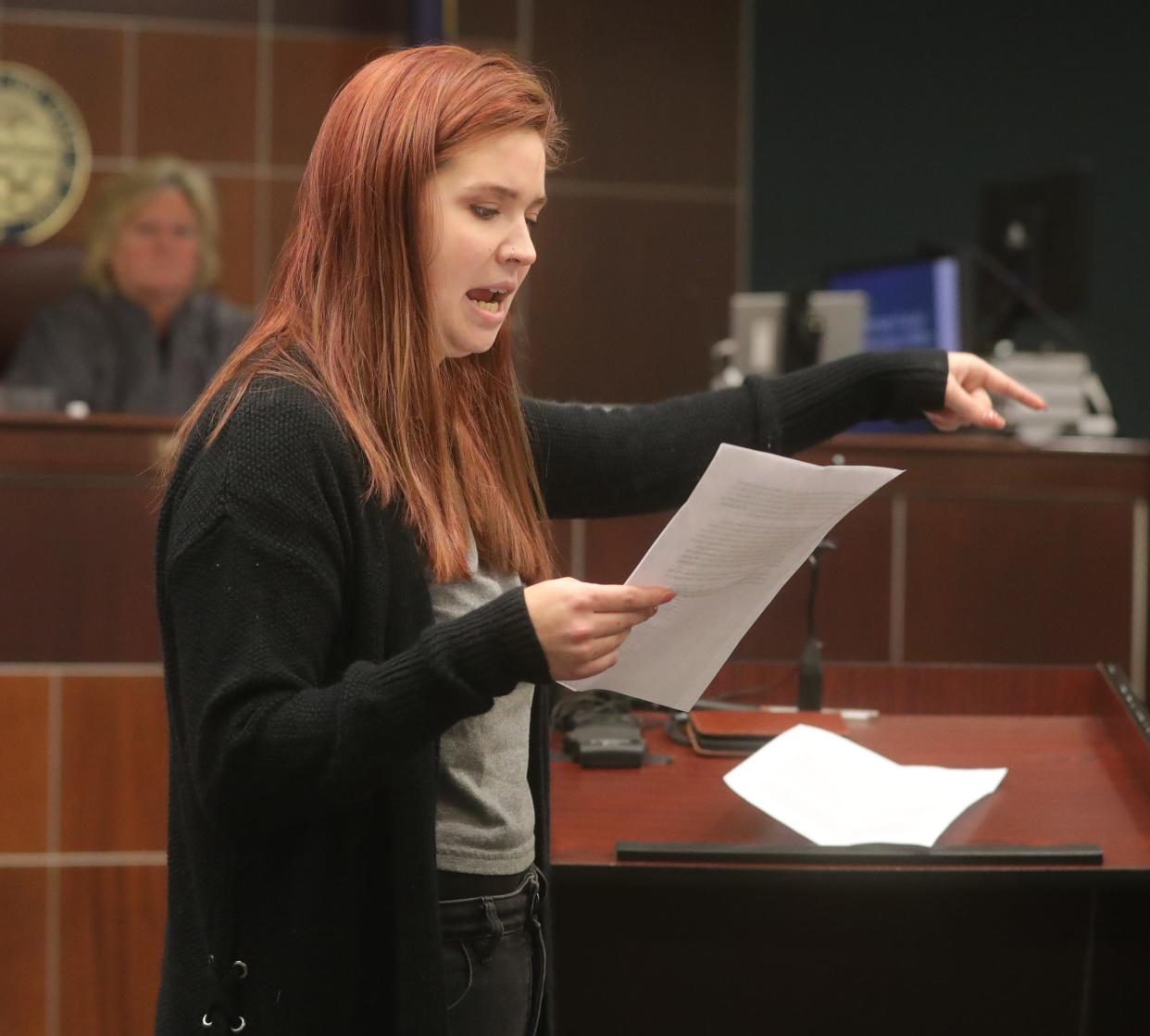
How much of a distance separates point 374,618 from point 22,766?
1941 millimetres

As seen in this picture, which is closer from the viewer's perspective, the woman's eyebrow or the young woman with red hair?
the young woman with red hair

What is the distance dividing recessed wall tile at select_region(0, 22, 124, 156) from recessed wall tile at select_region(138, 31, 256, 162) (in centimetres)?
9

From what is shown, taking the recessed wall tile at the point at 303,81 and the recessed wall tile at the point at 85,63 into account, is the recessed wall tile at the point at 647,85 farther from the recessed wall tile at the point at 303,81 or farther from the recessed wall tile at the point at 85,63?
the recessed wall tile at the point at 85,63

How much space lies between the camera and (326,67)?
550cm

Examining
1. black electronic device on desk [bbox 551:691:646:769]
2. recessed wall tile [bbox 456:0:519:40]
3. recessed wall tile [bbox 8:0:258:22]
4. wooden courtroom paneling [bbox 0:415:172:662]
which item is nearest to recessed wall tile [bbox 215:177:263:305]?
recessed wall tile [bbox 8:0:258:22]

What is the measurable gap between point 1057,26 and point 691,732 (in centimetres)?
452

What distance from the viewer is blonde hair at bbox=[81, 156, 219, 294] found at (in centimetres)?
428

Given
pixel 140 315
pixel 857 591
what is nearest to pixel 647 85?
pixel 140 315

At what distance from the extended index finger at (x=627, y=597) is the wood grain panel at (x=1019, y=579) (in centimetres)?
238

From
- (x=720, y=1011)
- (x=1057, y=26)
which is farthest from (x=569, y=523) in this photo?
(x=1057, y=26)

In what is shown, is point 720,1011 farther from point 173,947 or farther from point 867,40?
point 867,40

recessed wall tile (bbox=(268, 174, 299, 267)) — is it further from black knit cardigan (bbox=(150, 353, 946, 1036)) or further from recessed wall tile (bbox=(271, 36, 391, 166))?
black knit cardigan (bbox=(150, 353, 946, 1036))

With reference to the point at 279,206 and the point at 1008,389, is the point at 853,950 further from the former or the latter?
the point at 279,206

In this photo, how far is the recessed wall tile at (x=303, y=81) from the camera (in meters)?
5.46
